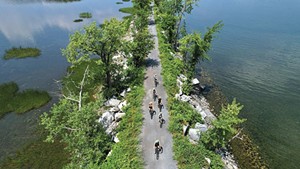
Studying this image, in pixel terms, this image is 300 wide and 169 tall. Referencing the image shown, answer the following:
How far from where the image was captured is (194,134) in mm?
40938

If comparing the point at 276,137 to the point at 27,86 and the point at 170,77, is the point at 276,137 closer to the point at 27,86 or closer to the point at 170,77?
the point at 170,77

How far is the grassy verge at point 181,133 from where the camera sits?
36219 millimetres

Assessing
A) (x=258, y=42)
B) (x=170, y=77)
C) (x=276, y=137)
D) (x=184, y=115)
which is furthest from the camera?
(x=258, y=42)

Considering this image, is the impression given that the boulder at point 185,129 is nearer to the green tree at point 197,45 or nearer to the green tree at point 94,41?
the green tree at point 197,45

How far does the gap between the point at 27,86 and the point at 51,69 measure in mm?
10382

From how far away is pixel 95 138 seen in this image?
37.9 m

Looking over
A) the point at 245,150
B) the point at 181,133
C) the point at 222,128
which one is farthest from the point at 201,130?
the point at 245,150

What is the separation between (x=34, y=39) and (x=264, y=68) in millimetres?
70355

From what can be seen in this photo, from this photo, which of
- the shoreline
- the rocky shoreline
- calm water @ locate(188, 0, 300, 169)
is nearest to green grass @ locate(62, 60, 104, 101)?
the rocky shoreline

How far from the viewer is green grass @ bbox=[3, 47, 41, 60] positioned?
7966cm

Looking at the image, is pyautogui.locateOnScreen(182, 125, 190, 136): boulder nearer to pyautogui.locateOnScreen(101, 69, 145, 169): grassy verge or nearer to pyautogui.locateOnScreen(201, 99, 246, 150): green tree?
pyautogui.locateOnScreen(201, 99, 246, 150): green tree

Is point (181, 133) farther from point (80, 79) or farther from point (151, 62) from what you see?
point (80, 79)

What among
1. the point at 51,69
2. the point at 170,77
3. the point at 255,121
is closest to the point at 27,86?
the point at 51,69

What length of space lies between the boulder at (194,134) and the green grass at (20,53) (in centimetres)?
5698
